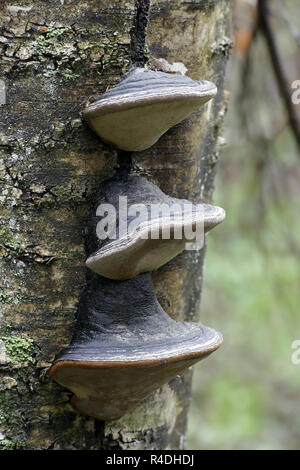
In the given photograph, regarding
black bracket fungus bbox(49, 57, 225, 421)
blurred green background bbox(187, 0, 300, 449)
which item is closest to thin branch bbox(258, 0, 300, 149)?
blurred green background bbox(187, 0, 300, 449)

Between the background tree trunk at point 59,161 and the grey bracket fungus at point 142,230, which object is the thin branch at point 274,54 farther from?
the grey bracket fungus at point 142,230

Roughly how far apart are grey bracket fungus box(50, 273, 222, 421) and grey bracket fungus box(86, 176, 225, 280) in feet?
0.22

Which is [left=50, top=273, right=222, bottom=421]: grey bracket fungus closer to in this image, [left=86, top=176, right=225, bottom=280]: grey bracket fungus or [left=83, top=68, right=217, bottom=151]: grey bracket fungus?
[left=86, top=176, right=225, bottom=280]: grey bracket fungus

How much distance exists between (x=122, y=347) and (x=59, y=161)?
40 cm

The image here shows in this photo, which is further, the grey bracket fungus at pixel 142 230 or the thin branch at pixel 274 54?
the thin branch at pixel 274 54

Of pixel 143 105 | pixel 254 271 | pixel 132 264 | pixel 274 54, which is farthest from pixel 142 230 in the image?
pixel 254 271

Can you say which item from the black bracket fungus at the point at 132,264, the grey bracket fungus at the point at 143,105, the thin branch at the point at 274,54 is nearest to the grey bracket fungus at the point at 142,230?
the black bracket fungus at the point at 132,264

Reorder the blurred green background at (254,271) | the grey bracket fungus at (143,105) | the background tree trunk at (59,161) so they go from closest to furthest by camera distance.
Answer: the grey bracket fungus at (143,105) < the background tree trunk at (59,161) < the blurred green background at (254,271)

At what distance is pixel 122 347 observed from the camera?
3.79ft

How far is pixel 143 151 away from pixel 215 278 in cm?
329

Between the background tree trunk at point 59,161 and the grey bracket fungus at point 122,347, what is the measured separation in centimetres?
7

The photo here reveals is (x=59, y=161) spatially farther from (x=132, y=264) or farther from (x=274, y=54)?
(x=274, y=54)

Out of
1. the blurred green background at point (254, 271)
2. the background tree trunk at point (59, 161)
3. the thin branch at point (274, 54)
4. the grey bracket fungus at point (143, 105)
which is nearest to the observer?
the grey bracket fungus at point (143, 105)

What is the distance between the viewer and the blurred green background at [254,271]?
123 inches
